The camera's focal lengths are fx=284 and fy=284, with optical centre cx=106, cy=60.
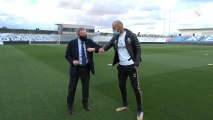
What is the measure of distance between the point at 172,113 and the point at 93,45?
7.51ft

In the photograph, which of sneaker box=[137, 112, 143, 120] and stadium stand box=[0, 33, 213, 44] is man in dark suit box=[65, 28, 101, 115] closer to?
sneaker box=[137, 112, 143, 120]

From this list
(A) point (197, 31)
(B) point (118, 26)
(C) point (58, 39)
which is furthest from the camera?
(A) point (197, 31)

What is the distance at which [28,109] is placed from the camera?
6.50 meters

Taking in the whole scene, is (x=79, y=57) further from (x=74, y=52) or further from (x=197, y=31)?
(x=197, y=31)

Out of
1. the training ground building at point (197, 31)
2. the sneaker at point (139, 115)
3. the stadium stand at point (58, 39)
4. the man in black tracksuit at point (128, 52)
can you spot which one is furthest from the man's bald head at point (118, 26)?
the training ground building at point (197, 31)

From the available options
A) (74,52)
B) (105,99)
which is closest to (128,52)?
(74,52)

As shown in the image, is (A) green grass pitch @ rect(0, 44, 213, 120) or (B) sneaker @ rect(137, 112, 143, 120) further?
(A) green grass pitch @ rect(0, 44, 213, 120)

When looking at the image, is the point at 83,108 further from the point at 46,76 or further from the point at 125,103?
the point at 46,76

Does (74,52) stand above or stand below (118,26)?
below

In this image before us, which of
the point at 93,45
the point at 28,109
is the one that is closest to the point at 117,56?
the point at 93,45

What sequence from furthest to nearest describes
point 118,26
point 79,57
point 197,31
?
point 197,31 → point 79,57 → point 118,26

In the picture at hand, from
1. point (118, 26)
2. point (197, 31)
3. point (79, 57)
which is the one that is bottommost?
point (79, 57)

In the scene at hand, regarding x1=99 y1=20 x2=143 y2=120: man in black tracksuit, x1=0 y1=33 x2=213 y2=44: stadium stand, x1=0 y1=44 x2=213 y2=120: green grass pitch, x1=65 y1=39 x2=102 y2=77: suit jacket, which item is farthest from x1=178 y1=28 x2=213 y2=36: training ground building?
x1=99 y1=20 x2=143 y2=120: man in black tracksuit

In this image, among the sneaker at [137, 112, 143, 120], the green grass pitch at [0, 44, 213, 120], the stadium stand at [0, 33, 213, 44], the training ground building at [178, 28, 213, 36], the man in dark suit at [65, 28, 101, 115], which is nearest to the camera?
the sneaker at [137, 112, 143, 120]
